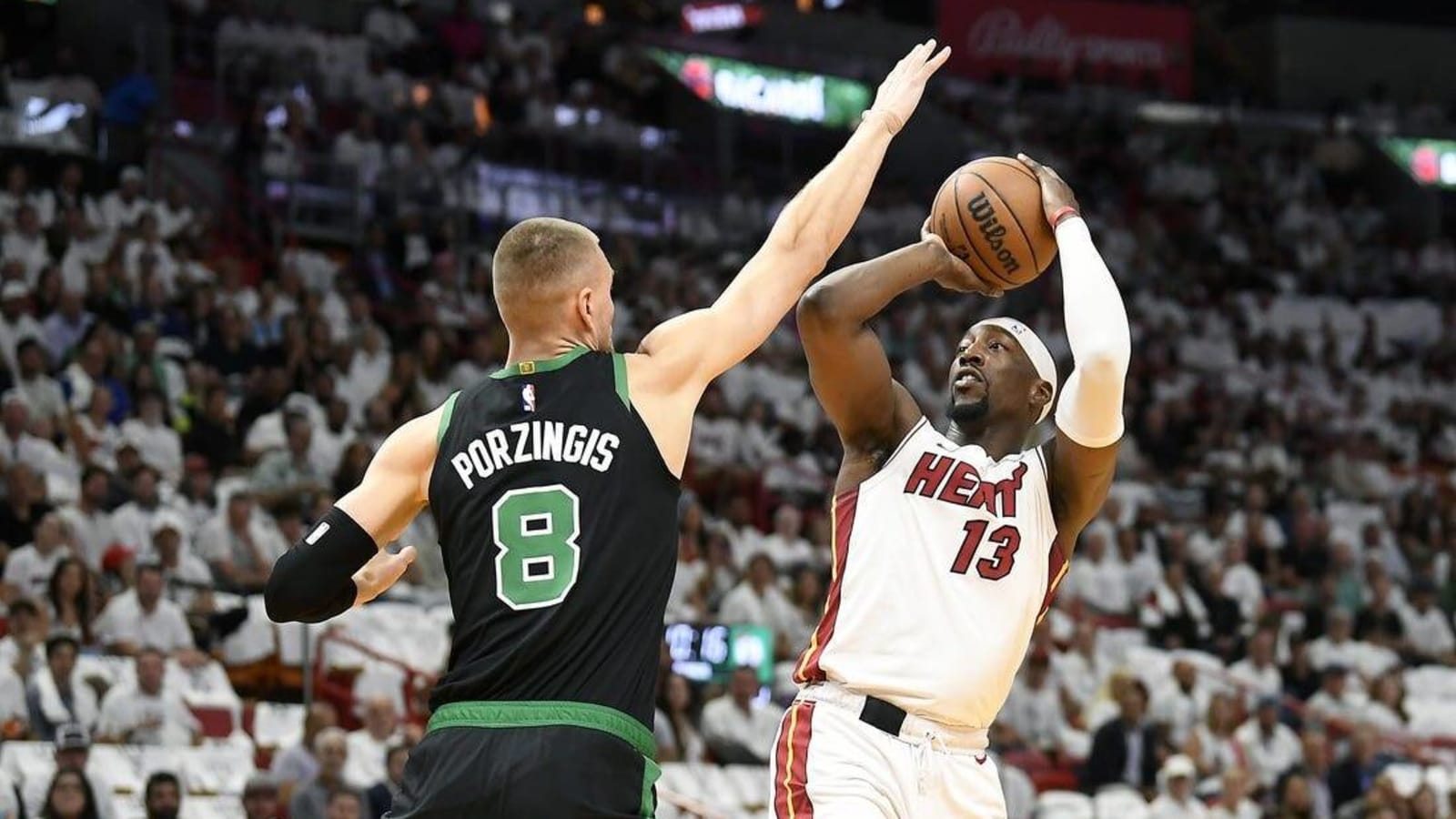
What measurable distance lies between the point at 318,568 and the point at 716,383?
50.1ft

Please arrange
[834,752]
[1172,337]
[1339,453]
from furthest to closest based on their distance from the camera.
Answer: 1. [1172,337]
2. [1339,453]
3. [834,752]

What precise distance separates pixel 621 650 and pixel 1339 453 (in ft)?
65.1

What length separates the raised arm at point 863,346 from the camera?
5.51m

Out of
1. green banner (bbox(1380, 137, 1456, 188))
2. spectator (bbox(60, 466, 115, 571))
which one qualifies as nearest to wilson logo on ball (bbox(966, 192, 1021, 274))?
spectator (bbox(60, 466, 115, 571))

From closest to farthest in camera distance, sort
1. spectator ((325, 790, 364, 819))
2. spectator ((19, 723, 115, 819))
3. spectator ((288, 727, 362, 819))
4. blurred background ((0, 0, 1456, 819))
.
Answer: spectator ((19, 723, 115, 819))
spectator ((325, 790, 364, 819))
spectator ((288, 727, 362, 819))
blurred background ((0, 0, 1456, 819))

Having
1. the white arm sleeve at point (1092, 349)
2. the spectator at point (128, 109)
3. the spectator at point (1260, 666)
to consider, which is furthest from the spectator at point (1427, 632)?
the white arm sleeve at point (1092, 349)

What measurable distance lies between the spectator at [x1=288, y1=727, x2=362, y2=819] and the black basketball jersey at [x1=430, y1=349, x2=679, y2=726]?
7.08 m

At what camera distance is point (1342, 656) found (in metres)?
18.4

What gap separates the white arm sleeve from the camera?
5.38 metres

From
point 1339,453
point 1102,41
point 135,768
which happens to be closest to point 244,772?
point 135,768

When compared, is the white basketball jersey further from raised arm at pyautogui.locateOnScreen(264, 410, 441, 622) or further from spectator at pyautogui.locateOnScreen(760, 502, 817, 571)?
spectator at pyautogui.locateOnScreen(760, 502, 817, 571)

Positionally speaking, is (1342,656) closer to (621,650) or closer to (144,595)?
(144,595)

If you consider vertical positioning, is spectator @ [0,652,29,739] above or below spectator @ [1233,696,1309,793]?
above

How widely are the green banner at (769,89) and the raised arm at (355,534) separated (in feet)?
72.4
